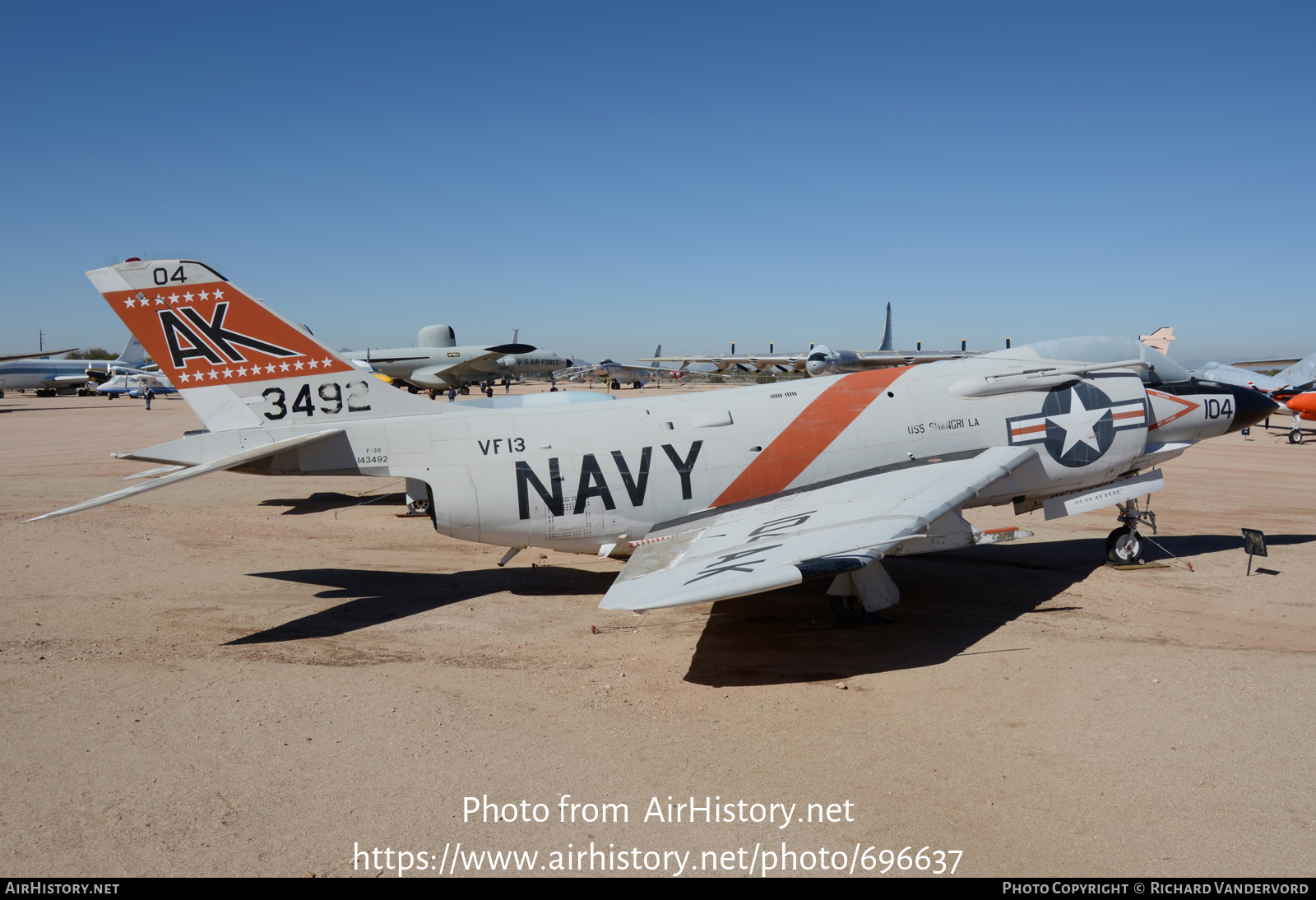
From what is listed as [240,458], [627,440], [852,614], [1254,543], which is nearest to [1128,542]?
[1254,543]

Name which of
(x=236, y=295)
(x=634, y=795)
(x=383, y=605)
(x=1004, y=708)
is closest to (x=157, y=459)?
(x=236, y=295)

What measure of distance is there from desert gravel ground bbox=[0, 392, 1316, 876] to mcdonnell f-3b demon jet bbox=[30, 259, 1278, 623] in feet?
4.64

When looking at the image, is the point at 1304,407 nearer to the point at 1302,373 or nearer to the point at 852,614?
the point at 1302,373

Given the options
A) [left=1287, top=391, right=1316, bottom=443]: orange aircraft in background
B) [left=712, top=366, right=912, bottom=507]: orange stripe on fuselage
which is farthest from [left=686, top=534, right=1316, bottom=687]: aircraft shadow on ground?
[left=1287, top=391, right=1316, bottom=443]: orange aircraft in background

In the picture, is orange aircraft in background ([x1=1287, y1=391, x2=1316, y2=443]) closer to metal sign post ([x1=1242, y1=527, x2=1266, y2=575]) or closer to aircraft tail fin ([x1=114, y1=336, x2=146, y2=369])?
metal sign post ([x1=1242, y1=527, x2=1266, y2=575])

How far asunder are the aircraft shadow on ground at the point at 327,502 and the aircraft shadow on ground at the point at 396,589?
18.2 feet

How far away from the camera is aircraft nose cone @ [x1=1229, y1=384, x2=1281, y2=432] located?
12.4 meters

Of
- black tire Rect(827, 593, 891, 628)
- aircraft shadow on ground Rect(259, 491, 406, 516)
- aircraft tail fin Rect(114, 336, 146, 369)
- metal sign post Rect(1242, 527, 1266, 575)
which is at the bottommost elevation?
black tire Rect(827, 593, 891, 628)

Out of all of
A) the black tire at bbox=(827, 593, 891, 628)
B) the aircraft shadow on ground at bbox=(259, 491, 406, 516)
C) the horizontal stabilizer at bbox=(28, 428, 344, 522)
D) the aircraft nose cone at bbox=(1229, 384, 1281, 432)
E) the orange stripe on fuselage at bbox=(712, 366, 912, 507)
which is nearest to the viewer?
the horizontal stabilizer at bbox=(28, 428, 344, 522)

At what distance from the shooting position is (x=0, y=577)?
11859 mm

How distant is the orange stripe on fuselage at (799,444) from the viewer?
10727mm

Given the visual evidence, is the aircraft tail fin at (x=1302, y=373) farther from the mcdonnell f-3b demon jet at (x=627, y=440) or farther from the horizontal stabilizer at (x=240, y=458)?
the horizontal stabilizer at (x=240, y=458)

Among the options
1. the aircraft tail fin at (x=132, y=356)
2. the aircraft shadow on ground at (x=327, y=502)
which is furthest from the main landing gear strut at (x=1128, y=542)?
the aircraft tail fin at (x=132, y=356)

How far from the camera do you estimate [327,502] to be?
19000mm
